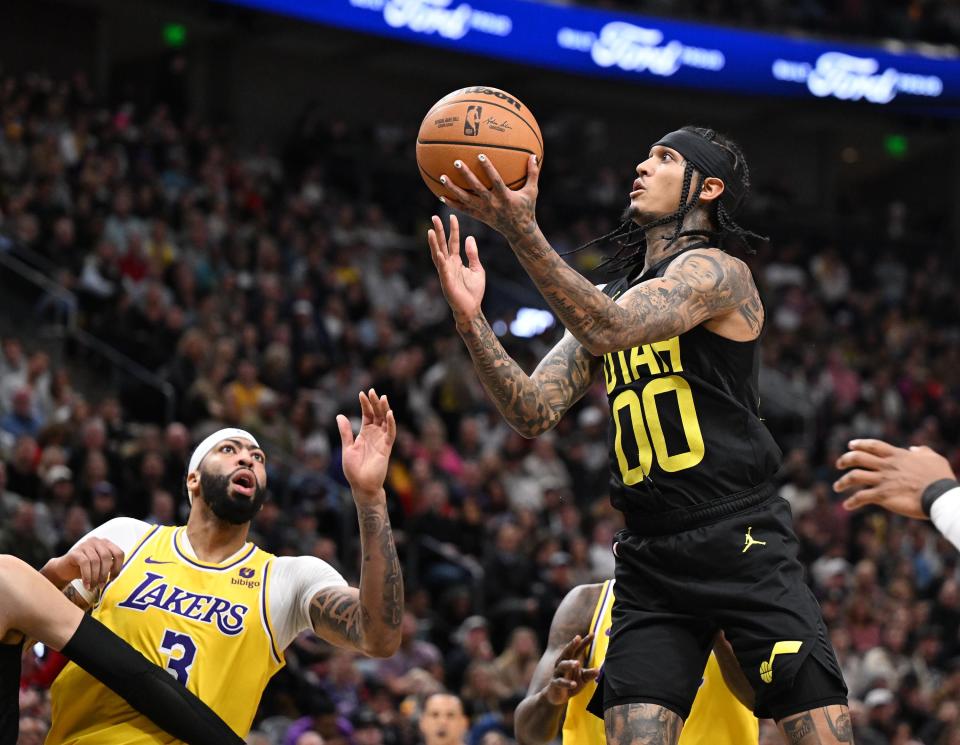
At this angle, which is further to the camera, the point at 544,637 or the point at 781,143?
the point at 781,143

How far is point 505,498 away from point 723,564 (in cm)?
995

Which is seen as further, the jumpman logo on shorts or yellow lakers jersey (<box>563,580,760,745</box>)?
yellow lakers jersey (<box>563,580,760,745</box>)

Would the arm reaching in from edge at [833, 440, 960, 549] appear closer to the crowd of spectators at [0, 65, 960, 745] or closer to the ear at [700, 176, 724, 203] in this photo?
the ear at [700, 176, 724, 203]

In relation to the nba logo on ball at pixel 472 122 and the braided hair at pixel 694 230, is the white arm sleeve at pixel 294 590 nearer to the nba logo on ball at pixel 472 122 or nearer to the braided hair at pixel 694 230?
the braided hair at pixel 694 230

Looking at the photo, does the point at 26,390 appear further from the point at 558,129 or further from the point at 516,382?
the point at 558,129

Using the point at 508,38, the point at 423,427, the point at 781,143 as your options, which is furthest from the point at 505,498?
the point at 781,143

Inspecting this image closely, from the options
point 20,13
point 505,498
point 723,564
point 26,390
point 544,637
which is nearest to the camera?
point 723,564

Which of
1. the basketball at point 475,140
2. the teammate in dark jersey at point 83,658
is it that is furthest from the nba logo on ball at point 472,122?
the teammate in dark jersey at point 83,658

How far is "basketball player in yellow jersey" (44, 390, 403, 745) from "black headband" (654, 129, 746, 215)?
1.28 metres

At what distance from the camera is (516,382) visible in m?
4.66

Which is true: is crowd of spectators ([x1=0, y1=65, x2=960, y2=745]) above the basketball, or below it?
below

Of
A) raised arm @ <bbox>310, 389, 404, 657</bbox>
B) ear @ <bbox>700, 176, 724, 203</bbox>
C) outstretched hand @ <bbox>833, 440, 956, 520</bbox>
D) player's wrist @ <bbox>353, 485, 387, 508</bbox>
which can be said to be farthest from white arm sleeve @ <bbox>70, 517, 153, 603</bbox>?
Result: outstretched hand @ <bbox>833, 440, 956, 520</bbox>

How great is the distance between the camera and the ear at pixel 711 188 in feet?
16.0

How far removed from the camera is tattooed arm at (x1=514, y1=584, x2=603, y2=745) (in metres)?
5.26
